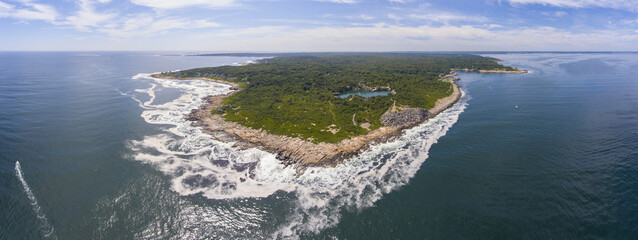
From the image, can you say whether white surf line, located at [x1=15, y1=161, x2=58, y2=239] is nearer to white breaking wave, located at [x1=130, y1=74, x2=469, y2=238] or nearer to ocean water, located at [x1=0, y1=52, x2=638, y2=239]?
ocean water, located at [x1=0, y1=52, x2=638, y2=239]

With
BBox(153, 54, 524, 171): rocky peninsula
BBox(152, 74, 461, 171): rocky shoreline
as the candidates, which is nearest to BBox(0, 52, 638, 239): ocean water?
BBox(152, 74, 461, 171): rocky shoreline

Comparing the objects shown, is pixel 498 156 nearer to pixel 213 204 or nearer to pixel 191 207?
pixel 213 204

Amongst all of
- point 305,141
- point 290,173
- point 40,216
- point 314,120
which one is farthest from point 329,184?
point 40,216

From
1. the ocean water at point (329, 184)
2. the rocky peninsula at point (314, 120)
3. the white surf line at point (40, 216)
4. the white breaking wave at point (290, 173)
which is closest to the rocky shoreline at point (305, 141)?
the rocky peninsula at point (314, 120)

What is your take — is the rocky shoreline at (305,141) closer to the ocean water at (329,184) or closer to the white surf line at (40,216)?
the ocean water at (329,184)

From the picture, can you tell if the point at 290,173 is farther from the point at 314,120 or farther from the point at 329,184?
the point at 314,120

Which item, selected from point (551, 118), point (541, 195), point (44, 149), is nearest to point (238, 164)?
point (44, 149)
